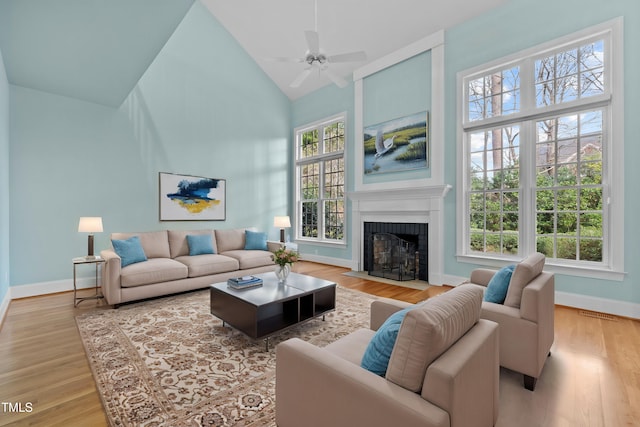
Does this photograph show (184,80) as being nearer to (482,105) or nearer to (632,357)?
(482,105)

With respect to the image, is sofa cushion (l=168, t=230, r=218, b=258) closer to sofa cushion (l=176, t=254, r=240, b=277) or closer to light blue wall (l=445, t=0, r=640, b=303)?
sofa cushion (l=176, t=254, r=240, b=277)

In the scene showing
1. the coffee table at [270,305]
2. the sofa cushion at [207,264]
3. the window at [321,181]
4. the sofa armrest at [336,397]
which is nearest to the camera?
the sofa armrest at [336,397]

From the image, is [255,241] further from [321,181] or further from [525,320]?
[525,320]

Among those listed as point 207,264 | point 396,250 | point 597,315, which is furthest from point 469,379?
point 396,250

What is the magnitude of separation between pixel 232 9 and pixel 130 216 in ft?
14.1

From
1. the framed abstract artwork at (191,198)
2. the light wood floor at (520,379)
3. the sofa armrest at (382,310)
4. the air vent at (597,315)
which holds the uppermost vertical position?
the framed abstract artwork at (191,198)

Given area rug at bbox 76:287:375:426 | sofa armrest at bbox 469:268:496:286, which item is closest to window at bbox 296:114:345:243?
area rug at bbox 76:287:375:426

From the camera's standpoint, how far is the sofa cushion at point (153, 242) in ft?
14.5

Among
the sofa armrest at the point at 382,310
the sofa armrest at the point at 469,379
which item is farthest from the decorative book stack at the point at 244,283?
the sofa armrest at the point at 469,379

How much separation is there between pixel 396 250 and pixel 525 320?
3.44m

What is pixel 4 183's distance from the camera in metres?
3.56

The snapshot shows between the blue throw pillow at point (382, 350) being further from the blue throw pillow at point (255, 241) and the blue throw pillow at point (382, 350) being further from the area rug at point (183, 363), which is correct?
→ the blue throw pillow at point (255, 241)

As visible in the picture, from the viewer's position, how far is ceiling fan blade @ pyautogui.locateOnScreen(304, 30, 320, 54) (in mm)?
3277

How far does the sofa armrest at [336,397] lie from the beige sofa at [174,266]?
3060 millimetres
